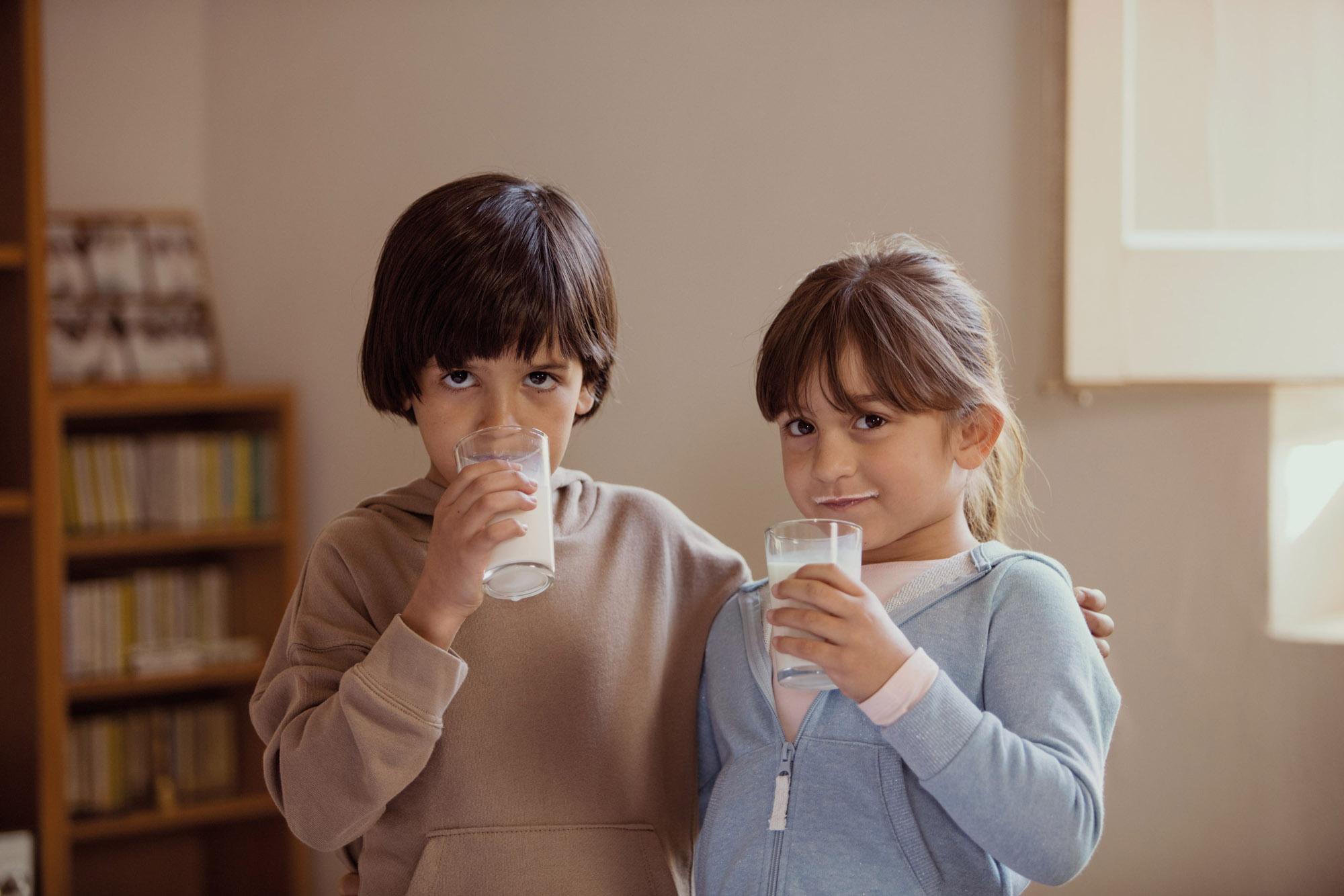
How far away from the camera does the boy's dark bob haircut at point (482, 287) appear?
46.3 inches

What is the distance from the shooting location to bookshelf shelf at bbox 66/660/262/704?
2.81 metres

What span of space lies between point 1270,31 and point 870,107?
68 cm

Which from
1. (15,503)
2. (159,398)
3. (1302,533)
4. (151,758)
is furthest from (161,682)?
(1302,533)

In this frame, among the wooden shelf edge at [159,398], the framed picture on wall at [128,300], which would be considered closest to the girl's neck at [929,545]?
the wooden shelf edge at [159,398]

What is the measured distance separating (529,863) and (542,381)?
1.58 ft

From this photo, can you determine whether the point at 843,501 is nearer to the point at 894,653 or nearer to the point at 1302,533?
the point at 894,653

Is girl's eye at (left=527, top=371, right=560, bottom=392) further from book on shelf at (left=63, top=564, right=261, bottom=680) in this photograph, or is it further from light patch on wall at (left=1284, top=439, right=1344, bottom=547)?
book on shelf at (left=63, top=564, right=261, bottom=680)

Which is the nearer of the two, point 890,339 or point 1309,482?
point 890,339

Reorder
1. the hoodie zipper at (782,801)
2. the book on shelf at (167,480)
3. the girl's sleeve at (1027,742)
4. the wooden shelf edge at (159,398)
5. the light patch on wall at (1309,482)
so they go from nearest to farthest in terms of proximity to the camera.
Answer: the girl's sleeve at (1027,742), the hoodie zipper at (782,801), the light patch on wall at (1309,482), the wooden shelf edge at (159,398), the book on shelf at (167,480)

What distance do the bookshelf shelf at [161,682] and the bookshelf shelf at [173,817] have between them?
290mm

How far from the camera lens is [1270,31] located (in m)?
2.07

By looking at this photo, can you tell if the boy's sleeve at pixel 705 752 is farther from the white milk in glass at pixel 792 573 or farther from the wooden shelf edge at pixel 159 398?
the wooden shelf edge at pixel 159 398

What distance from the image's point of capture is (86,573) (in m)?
Result: 3.12

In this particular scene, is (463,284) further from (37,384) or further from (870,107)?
(37,384)
